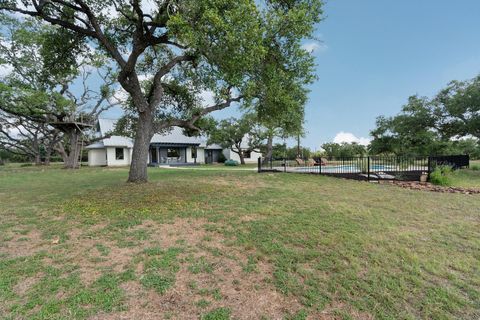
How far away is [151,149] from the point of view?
26703 millimetres

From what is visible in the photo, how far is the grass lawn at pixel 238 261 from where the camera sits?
234cm

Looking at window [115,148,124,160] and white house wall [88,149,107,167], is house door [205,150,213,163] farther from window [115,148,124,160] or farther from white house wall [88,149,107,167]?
white house wall [88,149,107,167]

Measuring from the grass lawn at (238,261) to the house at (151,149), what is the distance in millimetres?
20595

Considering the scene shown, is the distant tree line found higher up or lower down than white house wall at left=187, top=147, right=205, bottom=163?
higher up

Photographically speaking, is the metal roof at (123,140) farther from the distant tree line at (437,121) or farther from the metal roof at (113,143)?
the distant tree line at (437,121)

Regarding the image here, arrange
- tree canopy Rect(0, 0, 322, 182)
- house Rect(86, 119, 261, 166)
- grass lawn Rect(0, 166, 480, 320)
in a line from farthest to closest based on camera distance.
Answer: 1. house Rect(86, 119, 261, 166)
2. tree canopy Rect(0, 0, 322, 182)
3. grass lawn Rect(0, 166, 480, 320)

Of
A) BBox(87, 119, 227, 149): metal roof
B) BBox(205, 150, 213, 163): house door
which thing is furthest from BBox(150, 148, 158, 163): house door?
BBox(205, 150, 213, 163): house door

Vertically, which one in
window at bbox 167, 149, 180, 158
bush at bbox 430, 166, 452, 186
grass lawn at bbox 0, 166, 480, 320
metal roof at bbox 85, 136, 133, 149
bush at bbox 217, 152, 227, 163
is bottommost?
grass lawn at bbox 0, 166, 480, 320

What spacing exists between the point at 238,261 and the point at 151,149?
25.7 metres

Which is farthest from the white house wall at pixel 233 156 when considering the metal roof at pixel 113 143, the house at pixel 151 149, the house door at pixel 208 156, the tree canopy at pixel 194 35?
the tree canopy at pixel 194 35

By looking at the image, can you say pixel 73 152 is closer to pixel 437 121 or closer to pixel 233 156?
pixel 233 156

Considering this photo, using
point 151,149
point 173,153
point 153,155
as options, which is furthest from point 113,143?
point 173,153

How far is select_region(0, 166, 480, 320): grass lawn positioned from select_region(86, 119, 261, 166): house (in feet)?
67.6

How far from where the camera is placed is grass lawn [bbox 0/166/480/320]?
2344 mm
